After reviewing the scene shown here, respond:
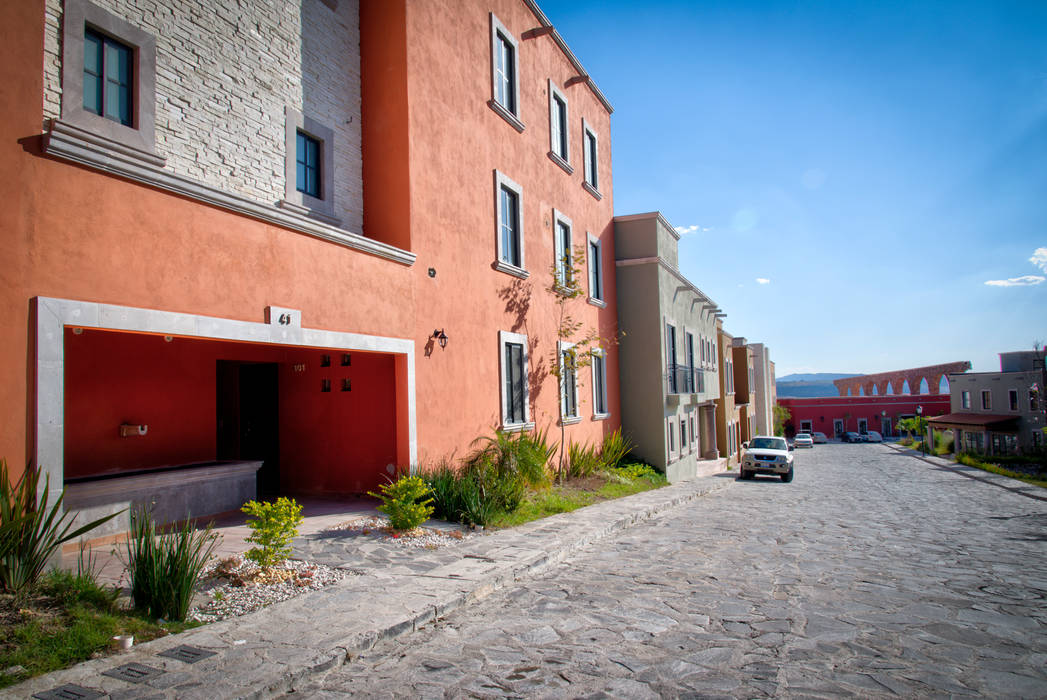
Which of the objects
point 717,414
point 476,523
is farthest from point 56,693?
point 717,414

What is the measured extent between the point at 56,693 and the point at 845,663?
5014mm

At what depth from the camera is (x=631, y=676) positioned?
166 inches

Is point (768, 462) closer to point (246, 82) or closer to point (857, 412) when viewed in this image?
point (246, 82)

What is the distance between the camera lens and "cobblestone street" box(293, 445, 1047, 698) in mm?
4098

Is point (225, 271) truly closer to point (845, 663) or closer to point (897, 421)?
point (845, 663)

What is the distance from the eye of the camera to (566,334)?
1579 centimetres

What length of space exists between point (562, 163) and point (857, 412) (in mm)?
65837

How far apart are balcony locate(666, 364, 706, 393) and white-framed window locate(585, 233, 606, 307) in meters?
3.37

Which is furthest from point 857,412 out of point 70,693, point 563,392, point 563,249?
point 70,693

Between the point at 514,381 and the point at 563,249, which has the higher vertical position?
the point at 563,249

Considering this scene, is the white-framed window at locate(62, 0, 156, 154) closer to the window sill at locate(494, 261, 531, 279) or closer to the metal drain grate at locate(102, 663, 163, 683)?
the metal drain grate at locate(102, 663, 163, 683)

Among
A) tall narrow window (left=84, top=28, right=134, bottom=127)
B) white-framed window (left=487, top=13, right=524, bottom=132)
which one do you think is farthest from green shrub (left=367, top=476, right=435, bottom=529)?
white-framed window (left=487, top=13, right=524, bottom=132)

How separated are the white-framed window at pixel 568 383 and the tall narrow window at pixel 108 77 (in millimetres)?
10177

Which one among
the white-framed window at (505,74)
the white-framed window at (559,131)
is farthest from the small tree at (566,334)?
the white-framed window at (505,74)
